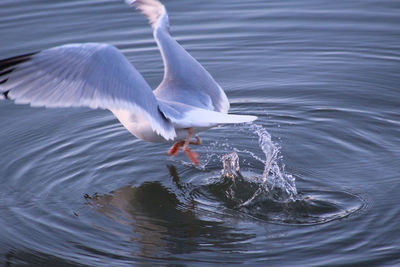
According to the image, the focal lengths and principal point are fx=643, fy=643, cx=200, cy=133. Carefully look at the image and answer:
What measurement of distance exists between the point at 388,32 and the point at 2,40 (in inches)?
205

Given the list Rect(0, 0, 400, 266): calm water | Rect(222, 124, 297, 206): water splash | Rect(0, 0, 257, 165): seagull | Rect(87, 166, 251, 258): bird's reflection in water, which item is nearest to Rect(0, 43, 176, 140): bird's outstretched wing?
Rect(0, 0, 257, 165): seagull

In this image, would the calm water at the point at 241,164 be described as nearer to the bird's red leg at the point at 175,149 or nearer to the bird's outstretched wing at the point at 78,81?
the bird's red leg at the point at 175,149

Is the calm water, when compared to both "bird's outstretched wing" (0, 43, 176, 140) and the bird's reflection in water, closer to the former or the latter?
the bird's reflection in water

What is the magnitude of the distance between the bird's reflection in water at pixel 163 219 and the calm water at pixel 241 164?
0.01 m

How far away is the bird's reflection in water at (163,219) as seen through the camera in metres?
4.51

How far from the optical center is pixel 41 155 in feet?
19.7

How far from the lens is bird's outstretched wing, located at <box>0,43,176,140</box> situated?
4344mm

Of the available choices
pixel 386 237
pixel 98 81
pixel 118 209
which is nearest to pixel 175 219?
pixel 118 209

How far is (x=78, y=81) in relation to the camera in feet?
14.5

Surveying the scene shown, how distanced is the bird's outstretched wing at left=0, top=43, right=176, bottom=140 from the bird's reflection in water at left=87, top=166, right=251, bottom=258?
29.2 inches

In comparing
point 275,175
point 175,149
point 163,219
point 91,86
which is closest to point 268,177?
point 275,175

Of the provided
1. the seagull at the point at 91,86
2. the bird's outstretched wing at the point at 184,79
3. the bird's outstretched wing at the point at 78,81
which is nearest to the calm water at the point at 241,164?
the bird's outstretched wing at the point at 184,79

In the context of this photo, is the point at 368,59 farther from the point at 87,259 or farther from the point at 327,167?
the point at 87,259

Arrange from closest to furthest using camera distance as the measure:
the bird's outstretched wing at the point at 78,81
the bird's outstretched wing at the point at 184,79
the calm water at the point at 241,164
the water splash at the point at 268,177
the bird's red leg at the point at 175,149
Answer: the bird's outstretched wing at the point at 78,81 → the calm water at the point at 241,164 → the water splash at the point at 268,177 → the bird's outstretched wing at the point at 184,79 → the bird's red leg at the point at 175,149
